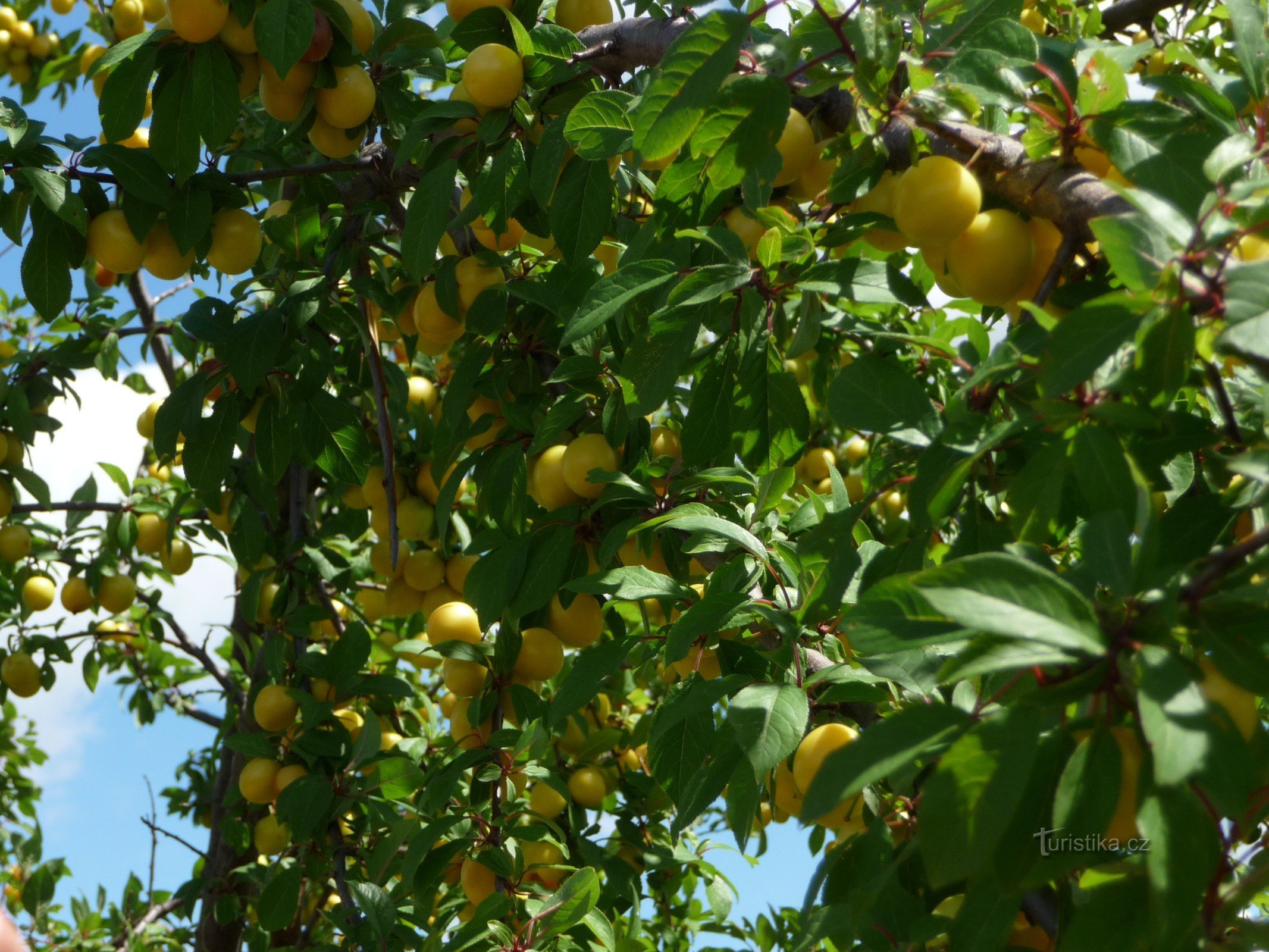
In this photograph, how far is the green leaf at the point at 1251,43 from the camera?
31.1 inches

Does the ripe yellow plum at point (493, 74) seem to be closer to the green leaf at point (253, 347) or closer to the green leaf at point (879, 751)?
the green leaf at point (253, 347)

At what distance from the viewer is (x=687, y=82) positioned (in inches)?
33.8

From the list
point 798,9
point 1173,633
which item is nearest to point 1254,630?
point 1173,633

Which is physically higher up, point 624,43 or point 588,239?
point 624,43

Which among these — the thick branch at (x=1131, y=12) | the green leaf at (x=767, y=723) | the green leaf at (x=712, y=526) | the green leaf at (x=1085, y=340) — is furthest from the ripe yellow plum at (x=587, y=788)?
the thick branch at (x=1131, y=12)

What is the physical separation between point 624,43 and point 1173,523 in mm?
904

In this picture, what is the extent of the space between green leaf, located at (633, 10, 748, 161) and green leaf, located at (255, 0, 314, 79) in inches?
20.6

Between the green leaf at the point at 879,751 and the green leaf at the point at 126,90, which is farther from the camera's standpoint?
the green leaf at the point at 126,90

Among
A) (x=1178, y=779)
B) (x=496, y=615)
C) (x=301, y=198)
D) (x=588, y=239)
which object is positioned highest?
(x=301, y=198)

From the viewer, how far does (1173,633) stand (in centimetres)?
64

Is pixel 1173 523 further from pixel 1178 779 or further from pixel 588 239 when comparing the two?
pixel 588 239

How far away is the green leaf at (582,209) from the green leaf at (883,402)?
0.54 metres

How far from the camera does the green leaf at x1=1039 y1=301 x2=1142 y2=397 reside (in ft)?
2.06

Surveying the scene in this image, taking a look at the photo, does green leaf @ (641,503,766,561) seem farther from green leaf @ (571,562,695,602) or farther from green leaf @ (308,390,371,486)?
green leaf @ (308,390,371,486)
